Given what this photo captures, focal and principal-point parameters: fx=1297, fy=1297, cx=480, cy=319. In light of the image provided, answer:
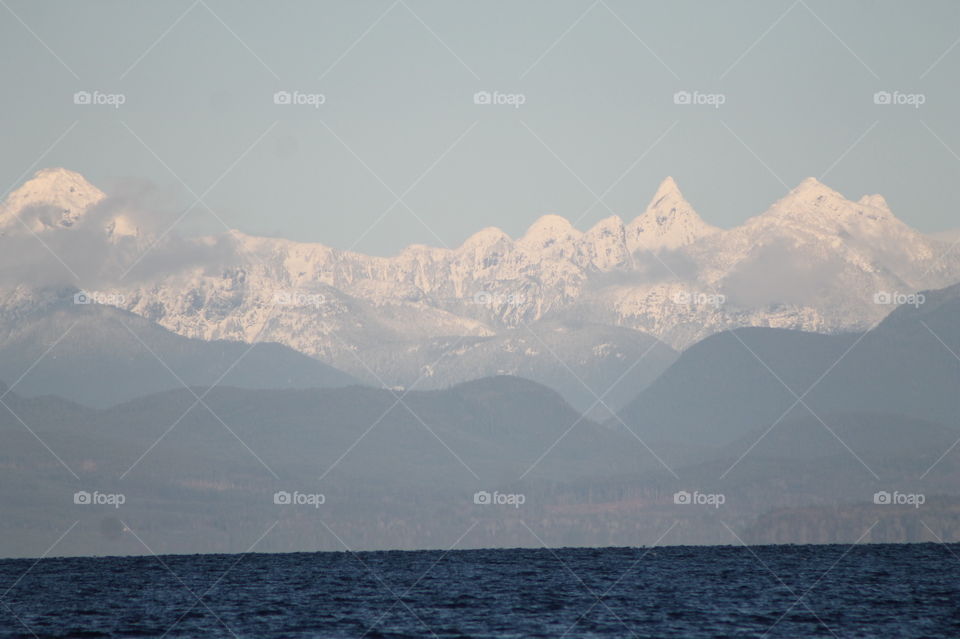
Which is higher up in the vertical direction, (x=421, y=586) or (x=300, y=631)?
(x=421, y=586)

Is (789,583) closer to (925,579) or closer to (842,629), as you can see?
(925,579)

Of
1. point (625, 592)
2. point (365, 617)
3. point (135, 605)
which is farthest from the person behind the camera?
point (625, 592)

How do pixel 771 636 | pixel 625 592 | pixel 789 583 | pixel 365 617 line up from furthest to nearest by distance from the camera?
1. pixel 789 583
2. pixel 625 592
3. pixel 365 617
4. pixel 771 636

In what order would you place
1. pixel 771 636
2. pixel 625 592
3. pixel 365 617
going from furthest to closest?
pixel 625 592
pixel 365 617
pixel 771 636

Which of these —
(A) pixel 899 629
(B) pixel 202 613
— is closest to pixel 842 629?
(A) pixel 899 629

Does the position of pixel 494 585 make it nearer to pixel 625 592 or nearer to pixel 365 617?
pixel 625 592

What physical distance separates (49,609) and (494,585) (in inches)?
2507

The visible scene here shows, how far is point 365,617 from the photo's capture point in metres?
135

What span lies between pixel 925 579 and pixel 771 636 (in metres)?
88.7

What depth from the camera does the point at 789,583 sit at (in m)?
185

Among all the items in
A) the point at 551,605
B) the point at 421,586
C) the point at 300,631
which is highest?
the point at 421,586

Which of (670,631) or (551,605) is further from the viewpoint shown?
(551,605)

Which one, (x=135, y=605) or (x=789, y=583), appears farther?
(x=789, y=583)

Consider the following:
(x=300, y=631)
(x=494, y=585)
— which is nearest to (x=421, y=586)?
(x=494, y=585)
